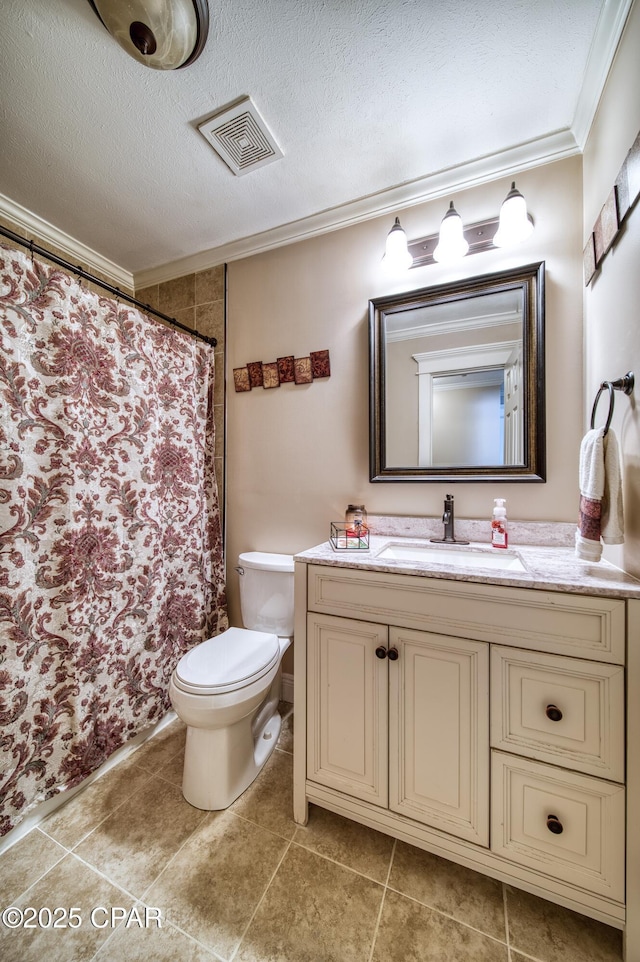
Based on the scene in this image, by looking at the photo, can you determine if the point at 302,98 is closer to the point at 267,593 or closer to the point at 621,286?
the point at 621,286

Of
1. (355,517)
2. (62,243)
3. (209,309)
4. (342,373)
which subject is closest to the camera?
(355,517)

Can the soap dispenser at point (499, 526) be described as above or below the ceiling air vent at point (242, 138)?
below

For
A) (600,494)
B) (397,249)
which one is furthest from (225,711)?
(397,249)

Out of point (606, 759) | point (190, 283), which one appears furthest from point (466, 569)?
point (190, 283)

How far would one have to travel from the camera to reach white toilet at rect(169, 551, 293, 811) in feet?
3.80

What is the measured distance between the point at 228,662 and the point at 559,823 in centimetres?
104

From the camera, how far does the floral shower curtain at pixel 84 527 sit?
3.56 feet

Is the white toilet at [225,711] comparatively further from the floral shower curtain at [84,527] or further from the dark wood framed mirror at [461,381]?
the dark wood framed mirror at [461,381]

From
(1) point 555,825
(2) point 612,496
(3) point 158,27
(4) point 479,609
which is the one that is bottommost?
(1) point 555,825

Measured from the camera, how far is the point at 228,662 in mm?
1292

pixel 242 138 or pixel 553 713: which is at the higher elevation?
pixel 242 138

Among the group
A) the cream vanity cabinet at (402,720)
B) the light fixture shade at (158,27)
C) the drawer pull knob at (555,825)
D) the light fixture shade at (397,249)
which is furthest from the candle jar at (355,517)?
the light fixture shade at (158,27)

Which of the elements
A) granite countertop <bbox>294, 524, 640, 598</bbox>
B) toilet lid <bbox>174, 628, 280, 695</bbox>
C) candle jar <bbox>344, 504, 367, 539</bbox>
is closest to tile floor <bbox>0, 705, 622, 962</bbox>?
toilet lid <bbox>174, 628, 280, 695</bbox>

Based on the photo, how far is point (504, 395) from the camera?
4.39ft
